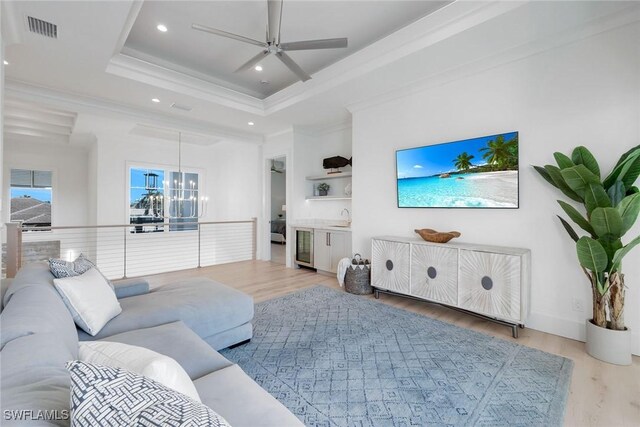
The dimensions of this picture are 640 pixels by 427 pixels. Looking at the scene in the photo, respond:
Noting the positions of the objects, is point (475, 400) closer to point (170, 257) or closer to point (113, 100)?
point (113, 100)

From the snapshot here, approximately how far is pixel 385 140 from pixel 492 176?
1556 mm

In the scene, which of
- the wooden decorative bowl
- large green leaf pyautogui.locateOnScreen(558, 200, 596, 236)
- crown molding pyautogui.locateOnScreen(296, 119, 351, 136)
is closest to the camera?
large green leaf pyautogui.locateOnScreen(558, 200, 596, 236)

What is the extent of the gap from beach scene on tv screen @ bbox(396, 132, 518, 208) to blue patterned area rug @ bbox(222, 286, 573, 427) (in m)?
1.44

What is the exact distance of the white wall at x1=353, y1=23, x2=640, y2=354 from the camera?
2.43m

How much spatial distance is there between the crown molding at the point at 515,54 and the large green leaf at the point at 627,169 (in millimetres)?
1191

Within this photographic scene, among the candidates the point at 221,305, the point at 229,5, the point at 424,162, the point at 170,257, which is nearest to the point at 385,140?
the point at 424,162

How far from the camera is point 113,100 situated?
429 centimetres

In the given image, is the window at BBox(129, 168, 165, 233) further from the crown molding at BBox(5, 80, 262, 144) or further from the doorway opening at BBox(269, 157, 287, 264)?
the doorway opening at BBox(269, 157, 287, 264)

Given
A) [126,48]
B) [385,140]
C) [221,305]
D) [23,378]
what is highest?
[126,48]

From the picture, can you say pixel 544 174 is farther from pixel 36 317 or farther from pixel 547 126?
pixel 36 317

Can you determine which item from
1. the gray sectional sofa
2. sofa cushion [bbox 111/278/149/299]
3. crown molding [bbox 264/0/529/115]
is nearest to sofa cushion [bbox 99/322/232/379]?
the gray sectional sofa

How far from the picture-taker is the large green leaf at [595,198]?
7.29 ft

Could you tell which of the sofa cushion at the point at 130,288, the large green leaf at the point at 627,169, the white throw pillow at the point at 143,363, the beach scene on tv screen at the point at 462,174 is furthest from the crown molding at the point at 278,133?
the white throw pillow at the point at 143,363

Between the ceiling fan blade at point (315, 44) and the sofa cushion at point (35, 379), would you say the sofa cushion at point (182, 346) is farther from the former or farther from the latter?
the ceiling fan blade at point (315, 44)
